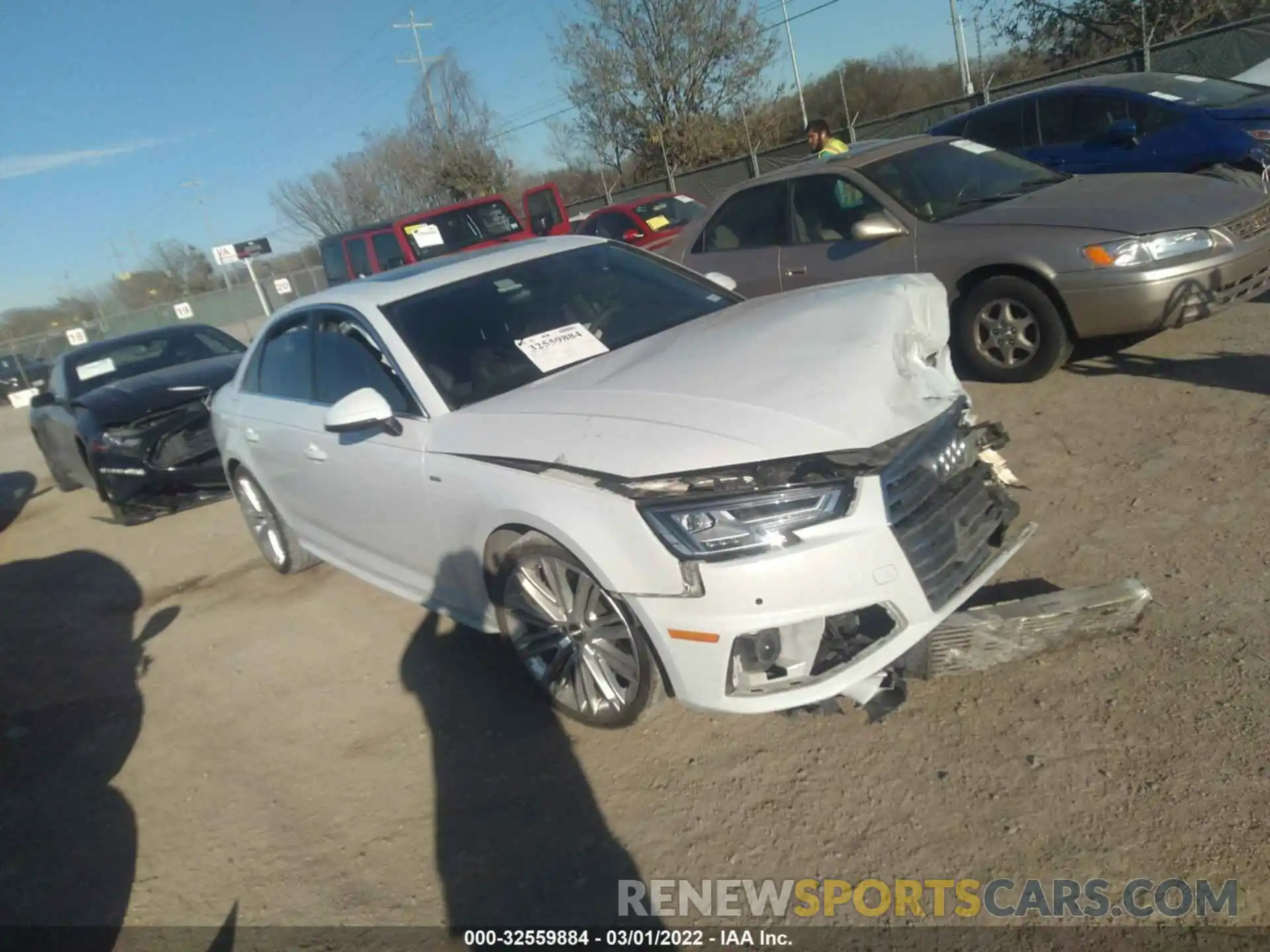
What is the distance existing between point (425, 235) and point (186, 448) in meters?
7.15

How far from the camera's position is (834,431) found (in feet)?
8.79

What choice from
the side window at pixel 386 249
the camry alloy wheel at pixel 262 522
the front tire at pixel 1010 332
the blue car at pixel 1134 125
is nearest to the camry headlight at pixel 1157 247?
the front tire at pixel 1010 332

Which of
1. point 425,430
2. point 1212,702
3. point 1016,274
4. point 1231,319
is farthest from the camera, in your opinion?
point 1231,319

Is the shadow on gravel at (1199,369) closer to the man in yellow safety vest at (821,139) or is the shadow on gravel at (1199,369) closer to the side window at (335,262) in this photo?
the man in yellow safety vest at (821,139)

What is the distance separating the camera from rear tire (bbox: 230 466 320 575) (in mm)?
5352

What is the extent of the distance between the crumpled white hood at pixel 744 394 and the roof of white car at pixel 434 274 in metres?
0.82

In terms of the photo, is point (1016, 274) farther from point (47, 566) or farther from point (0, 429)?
point (0, 429)

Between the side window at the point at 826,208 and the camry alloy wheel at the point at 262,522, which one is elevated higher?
the side window at the point at 826,208

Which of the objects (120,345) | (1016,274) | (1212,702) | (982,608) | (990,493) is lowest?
(1212,702)

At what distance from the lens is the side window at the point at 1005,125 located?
28.9 ft

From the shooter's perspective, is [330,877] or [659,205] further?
[659,205]

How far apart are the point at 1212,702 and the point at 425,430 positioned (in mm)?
2746

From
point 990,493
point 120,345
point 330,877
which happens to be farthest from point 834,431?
point 120,345

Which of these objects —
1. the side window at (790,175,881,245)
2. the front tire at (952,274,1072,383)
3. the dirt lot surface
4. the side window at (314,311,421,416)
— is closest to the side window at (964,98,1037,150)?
the side window at (790,175,881,245)
